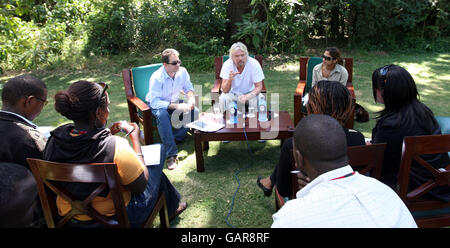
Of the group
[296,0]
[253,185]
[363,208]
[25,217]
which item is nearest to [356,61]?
[296,0]

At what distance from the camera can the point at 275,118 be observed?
3.90m

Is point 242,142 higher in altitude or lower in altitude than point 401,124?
lower

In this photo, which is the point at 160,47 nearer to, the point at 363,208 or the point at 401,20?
the point at 401,20

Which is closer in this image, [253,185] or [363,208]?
[363,208]

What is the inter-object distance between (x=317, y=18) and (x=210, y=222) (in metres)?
7.54

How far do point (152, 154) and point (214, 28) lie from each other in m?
6.92

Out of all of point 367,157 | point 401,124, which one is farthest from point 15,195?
point 401,124

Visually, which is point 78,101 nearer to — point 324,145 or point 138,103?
point 324,145

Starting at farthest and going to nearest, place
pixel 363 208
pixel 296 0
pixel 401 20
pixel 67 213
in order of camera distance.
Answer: pixel 401 20 < pixel 296 0 < pixel 67 213 < pixel 363 208

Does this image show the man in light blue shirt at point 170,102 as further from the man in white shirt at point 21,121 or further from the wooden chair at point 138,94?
the man in white shirt at point 21,121

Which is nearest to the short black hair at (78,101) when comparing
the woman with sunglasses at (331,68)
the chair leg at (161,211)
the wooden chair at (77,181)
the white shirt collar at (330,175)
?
the wooden chair at (77,181)

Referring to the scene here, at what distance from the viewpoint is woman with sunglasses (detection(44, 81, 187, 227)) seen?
74.7 inches

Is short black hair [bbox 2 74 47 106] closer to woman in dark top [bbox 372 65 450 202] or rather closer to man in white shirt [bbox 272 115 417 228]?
man in white shirt [bbox 272 115 417 228]

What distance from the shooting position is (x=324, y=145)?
4.42ft
